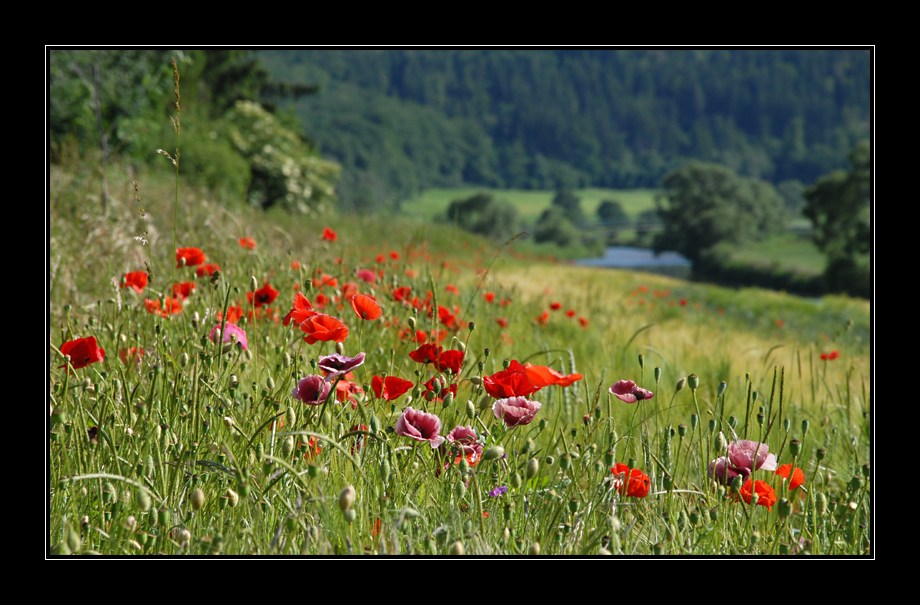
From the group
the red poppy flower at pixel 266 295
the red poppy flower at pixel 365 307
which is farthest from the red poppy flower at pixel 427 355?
the red poppy flower at pixel 266 295

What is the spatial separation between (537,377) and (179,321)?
1.58 metres

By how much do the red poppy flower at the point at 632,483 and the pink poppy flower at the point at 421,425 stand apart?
352mm

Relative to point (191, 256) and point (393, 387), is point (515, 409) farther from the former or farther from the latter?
point (191, 256)

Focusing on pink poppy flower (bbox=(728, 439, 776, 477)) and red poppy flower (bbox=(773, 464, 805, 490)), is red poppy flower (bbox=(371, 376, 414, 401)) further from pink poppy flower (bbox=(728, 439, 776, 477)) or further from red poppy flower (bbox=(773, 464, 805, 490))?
red poppy flower (bbox=(773, 464, 805, 490))

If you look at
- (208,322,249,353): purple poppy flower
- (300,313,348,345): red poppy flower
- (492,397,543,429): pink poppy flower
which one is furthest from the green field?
(492,397,543,429): pink poppy flower

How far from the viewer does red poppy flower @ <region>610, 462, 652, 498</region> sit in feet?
3.63

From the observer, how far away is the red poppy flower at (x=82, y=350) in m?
1.22

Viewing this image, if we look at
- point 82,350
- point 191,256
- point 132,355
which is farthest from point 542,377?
point 191,256

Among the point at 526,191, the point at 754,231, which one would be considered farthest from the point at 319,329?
the point at 526,191

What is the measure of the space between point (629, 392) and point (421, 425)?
46 cm

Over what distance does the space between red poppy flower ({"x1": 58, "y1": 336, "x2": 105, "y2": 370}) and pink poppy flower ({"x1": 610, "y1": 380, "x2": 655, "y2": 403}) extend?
1.07 meters

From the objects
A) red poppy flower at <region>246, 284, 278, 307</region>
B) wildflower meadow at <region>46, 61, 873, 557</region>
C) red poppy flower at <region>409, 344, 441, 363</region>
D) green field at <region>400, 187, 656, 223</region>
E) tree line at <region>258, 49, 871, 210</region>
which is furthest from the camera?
tree line at <region>258, 49, 871, 210</region>
